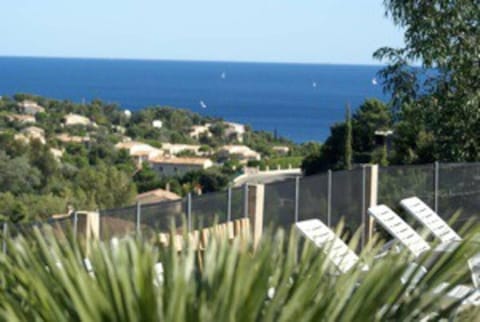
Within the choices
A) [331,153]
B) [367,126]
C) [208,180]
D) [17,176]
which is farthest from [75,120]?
[367,126]

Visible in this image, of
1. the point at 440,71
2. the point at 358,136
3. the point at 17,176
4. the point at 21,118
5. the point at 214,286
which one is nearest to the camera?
the point at 214,286

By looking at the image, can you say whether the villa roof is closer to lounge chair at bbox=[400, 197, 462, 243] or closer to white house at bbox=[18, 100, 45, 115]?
white house at bbox=[18, 100, 45, 115]

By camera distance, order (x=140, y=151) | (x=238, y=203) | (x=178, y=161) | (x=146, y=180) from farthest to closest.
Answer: (x=140, y=151) < (x=178, y=161) < (x=146, y=180) < (x=238, y=203)

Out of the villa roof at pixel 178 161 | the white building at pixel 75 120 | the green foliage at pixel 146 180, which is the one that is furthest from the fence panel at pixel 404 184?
the white building at pixel 75 120

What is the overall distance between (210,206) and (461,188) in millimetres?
4008

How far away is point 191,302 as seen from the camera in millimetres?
2869

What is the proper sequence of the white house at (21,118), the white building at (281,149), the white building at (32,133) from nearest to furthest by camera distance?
the white building at (32,133) → the white house at (21,118) → the white building at (281,149)

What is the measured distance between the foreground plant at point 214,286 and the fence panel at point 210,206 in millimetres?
5465

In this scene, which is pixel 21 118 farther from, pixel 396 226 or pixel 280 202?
pixel 396 226

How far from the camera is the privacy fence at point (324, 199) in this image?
26.7ft

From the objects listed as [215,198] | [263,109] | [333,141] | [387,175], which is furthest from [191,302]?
[263,109]

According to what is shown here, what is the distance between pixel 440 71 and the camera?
1347 centimetres

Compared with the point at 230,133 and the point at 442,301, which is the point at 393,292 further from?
the point at 230,133

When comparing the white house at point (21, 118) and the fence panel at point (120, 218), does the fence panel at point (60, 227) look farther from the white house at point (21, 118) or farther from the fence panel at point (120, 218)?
the white house at point (21, 118)
